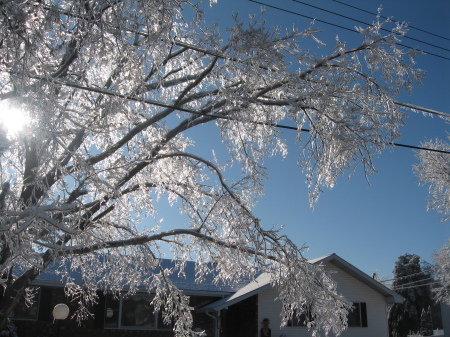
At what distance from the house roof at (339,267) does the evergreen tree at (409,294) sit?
17.8m

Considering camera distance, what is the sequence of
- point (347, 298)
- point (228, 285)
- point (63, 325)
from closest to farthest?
point (63, 325), point (228, 285), point (347, 298)

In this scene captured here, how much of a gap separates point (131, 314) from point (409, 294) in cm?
2961

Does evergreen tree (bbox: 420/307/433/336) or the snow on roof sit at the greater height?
the snow on roof

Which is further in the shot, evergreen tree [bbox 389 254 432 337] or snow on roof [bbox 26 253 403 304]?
evergreen tree [bbox 389 254 432 337]

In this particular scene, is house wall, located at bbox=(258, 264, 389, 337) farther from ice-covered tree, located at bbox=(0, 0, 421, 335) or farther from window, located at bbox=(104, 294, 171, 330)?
ice-covered tree, located at bbox=(0, 0, 421, 335)

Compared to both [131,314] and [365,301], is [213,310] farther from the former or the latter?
[365,301]

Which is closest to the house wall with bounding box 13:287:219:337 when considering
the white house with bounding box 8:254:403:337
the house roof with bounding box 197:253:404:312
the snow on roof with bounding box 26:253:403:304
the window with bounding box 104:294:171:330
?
the white house with bounding box 8:254:403:337

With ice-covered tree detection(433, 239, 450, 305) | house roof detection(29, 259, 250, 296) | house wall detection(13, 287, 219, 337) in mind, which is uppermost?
ice-covered tree detection(433, 239, 450, 305)

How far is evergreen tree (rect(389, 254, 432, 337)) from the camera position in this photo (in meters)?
36.9

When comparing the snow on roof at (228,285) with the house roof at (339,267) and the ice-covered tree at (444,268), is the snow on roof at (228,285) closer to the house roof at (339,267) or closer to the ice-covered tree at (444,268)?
the house roof at (339,267)

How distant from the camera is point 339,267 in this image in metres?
19.1

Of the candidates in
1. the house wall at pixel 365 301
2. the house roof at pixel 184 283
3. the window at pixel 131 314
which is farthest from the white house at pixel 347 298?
the window at pixel 131 314

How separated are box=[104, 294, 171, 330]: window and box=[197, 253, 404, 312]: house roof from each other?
76.2 inches

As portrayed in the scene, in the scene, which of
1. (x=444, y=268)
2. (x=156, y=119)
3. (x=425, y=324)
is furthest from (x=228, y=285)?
(x=425, y=324)
